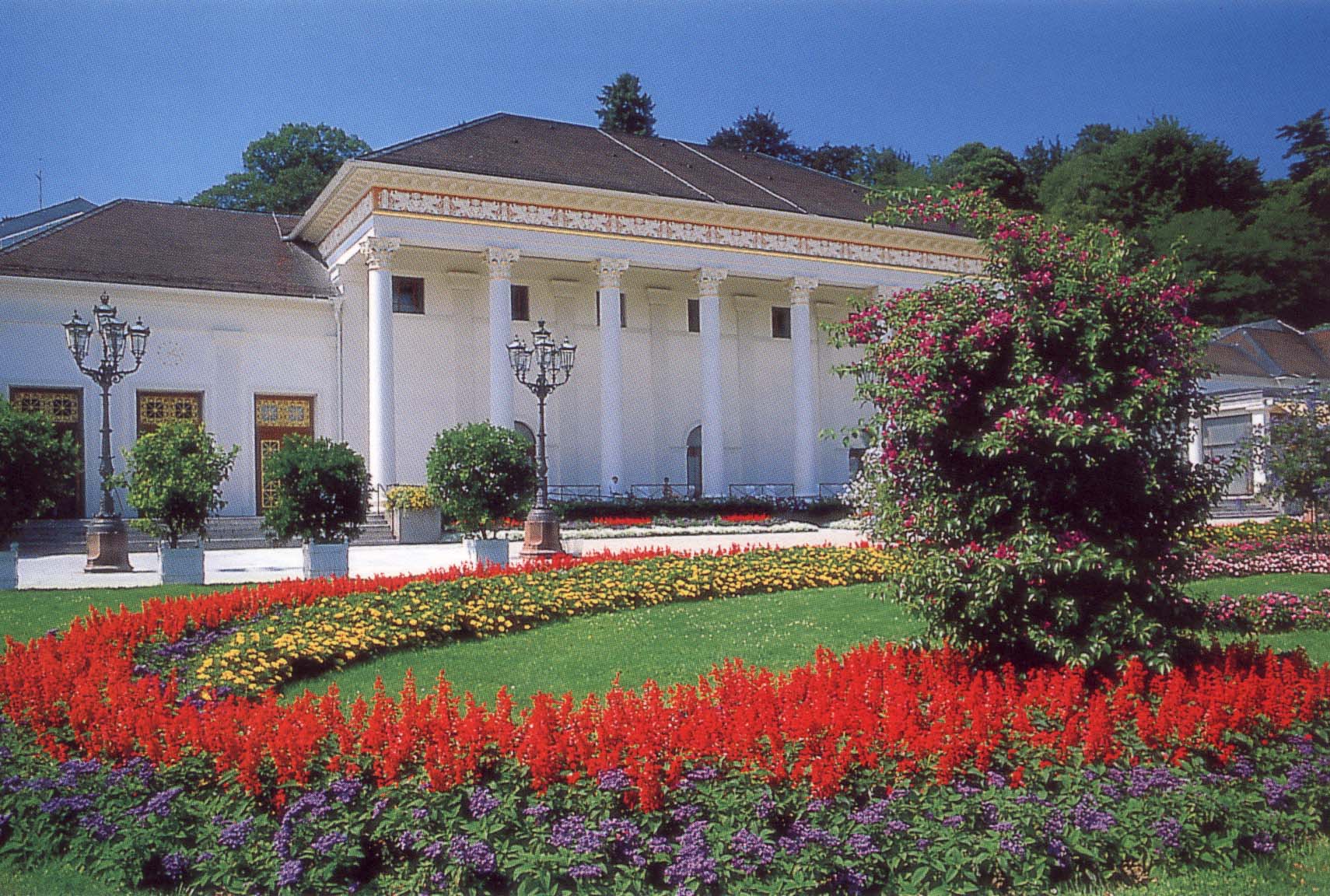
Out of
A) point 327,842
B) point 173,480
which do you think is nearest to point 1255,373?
point 173,480

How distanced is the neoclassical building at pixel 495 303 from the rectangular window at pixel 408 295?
0.22 ft

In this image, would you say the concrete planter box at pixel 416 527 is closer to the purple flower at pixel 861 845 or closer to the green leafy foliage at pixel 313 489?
the green leafy foliage at pixel 313 489

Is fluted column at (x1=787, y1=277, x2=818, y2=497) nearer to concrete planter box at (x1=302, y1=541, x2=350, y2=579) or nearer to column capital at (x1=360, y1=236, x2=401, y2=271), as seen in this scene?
column capital at (x1=360, y1=236, x2=401, y2=271)

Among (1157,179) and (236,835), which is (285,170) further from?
(236,835)

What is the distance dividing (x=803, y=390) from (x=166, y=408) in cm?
2052

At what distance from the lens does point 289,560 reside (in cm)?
2114

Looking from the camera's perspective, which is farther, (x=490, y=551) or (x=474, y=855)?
(x=490, y=551)

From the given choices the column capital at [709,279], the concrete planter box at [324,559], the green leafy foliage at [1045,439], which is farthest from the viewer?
the column capital at [709,279]

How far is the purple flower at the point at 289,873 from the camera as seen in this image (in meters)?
4.58

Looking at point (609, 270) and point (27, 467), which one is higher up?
point (609, 270)

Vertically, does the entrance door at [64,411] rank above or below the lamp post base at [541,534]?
above

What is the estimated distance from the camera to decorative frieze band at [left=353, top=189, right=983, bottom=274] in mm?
30016

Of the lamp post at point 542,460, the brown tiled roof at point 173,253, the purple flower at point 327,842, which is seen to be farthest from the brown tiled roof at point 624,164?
the purple flower at point 327,842

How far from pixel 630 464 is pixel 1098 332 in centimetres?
3157
